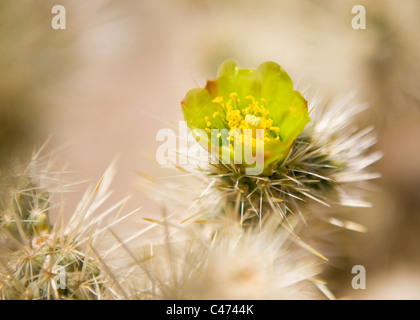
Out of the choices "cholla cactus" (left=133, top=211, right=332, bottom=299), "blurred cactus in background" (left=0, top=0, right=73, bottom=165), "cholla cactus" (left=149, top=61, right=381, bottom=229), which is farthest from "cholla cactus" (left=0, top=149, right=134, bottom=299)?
"blurred cactus in background" (left=0, top=0, right=73, bottom=165)

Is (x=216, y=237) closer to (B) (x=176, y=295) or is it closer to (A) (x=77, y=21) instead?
(B) (x=176, y=295)

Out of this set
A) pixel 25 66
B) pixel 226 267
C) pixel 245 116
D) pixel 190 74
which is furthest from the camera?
pixel 190 74

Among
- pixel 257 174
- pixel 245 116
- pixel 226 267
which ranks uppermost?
pixel 245 116

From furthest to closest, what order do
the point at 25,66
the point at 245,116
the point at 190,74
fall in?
the point at 190,74 → the point at 25,66 → the point at 245,116

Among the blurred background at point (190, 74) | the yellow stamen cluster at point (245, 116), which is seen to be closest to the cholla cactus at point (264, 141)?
the yellow stamen cluster at point (245, 116)

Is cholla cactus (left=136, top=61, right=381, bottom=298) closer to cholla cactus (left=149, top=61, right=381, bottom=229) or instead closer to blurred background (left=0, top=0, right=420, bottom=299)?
cholla cactus (left=149, top=61, right=381, bottom=229)

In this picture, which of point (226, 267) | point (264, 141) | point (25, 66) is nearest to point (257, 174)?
point (264, 141)

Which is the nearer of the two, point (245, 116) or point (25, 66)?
point (245, 116)

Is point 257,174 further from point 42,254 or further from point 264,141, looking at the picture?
point 42,254
